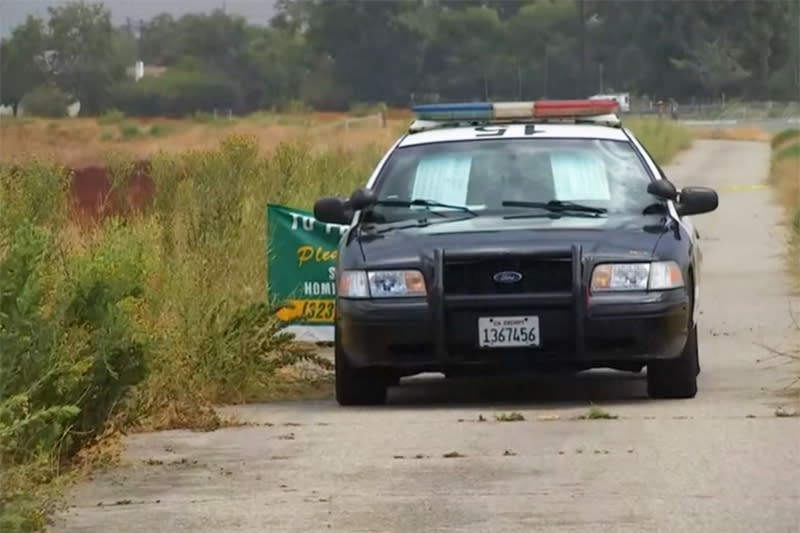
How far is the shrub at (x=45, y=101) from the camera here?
29.1 meters

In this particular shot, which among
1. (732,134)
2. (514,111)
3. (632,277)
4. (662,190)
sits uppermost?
(514,111)

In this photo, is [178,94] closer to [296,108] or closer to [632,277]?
[296,108]

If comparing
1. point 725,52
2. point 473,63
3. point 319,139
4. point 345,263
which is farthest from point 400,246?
point 725,52

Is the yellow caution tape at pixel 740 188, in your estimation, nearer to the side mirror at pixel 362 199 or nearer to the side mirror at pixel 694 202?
the side mirror at pixel 694 202

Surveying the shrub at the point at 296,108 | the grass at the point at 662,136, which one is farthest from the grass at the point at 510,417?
the grass at the point at 662,136

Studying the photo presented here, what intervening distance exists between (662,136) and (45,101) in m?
49.4

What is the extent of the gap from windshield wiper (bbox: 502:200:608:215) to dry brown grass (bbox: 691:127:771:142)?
7745 cm

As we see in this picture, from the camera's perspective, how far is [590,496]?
29.4ft

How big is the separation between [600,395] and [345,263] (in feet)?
5.78

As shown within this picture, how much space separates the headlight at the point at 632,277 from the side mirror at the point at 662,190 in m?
0.96

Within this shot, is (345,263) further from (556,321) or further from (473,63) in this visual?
(473,63)

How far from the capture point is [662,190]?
12.7 meters

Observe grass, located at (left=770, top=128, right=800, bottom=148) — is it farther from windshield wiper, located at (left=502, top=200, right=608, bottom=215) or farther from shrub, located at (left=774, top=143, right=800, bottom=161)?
windshield wiper, located at (left=502, top=200, right=608, bottom=215)

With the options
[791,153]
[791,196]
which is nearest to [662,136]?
[791,153]
